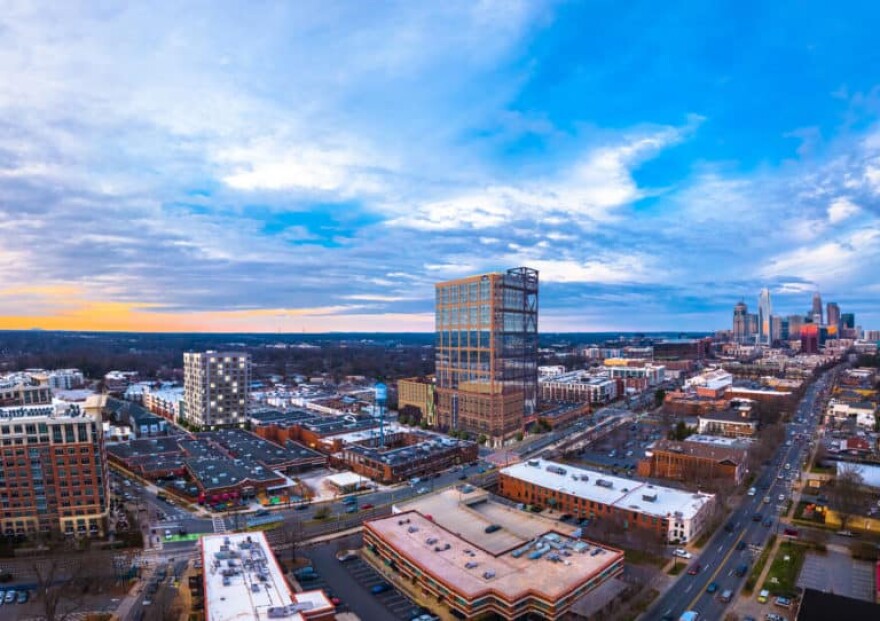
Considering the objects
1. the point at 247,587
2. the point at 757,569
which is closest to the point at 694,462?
the point at 757,569

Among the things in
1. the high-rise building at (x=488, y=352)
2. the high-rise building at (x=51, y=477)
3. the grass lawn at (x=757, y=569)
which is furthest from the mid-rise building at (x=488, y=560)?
the high-rise building at (x=488, y=352)

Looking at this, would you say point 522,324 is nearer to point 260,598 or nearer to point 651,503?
point 651,503

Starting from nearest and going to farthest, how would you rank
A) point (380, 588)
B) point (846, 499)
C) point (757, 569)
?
1. point (380, 588)
2. point (757, 569)
3. point (846, 499)

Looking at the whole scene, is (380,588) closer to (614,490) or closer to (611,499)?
(611,499)

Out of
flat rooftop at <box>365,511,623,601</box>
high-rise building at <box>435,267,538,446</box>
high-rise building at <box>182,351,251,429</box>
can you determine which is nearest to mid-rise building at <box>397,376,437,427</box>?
high-rise building at <box>435,267,538,446</box>

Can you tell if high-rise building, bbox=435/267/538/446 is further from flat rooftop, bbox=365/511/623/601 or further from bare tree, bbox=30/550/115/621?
bare tree, bbox=30/550/115/621

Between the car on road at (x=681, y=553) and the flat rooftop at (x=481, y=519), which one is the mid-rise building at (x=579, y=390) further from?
the car on road at (x=681, y=553)
